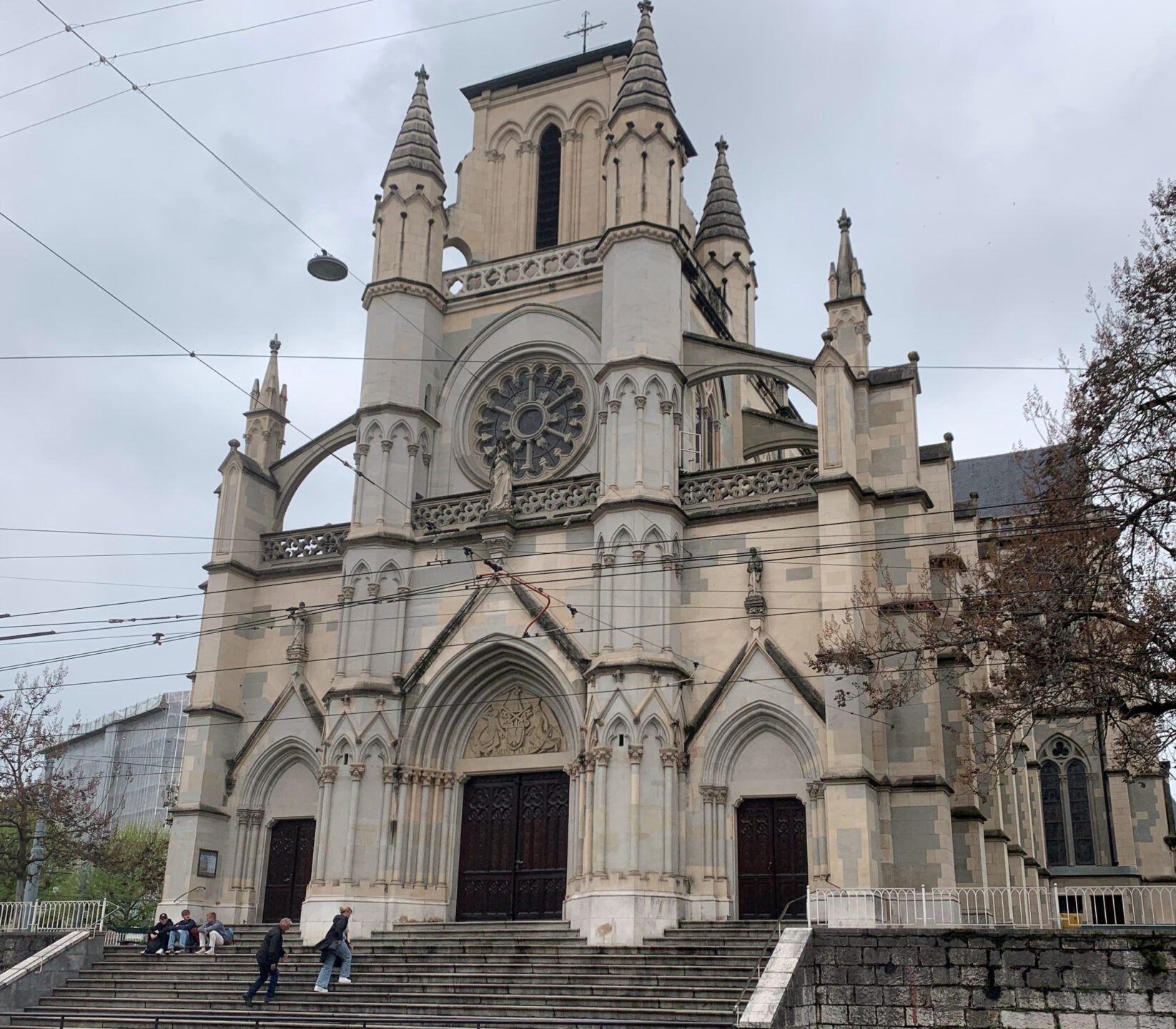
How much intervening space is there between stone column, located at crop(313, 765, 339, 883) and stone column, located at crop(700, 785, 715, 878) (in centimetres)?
730

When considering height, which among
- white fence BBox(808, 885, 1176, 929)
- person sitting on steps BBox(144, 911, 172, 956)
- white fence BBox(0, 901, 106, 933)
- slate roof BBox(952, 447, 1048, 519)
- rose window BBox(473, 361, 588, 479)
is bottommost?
person sitting on steps BBox(144, 911, 172, 956)

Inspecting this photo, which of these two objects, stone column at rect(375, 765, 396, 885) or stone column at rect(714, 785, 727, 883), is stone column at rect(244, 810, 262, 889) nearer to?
stone column at rect(375, 765, 396, 885)

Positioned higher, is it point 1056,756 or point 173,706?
point 173,706

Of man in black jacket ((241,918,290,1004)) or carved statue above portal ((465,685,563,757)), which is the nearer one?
man in black jacket ((241,918,290,1004))

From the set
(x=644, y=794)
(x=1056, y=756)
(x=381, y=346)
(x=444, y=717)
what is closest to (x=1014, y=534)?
(x=644, y=794)

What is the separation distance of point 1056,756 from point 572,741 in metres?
21.8

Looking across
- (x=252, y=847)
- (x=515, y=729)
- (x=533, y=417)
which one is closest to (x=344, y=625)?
(x=515, y=729)

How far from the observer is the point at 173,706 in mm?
83688

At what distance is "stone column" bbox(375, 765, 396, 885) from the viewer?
24.6 meters

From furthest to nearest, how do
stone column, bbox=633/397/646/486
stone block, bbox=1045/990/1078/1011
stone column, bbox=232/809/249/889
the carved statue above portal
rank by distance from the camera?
1. stone column, bbox=232/809/249/889
2. the carved statue above portal
3. stone column, bbox=633/397/646/486
4. stone block, bbox=1045/990/1078/1011

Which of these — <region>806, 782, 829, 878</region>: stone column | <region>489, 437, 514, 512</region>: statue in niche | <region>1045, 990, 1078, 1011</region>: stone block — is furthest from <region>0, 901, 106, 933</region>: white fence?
<region>1045, 990, 1078, 1011</region>: stone block

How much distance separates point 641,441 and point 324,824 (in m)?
9.64

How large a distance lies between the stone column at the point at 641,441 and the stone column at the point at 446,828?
7.08 meters

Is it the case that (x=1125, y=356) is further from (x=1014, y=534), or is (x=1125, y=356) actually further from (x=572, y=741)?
(x=572, y=741)
